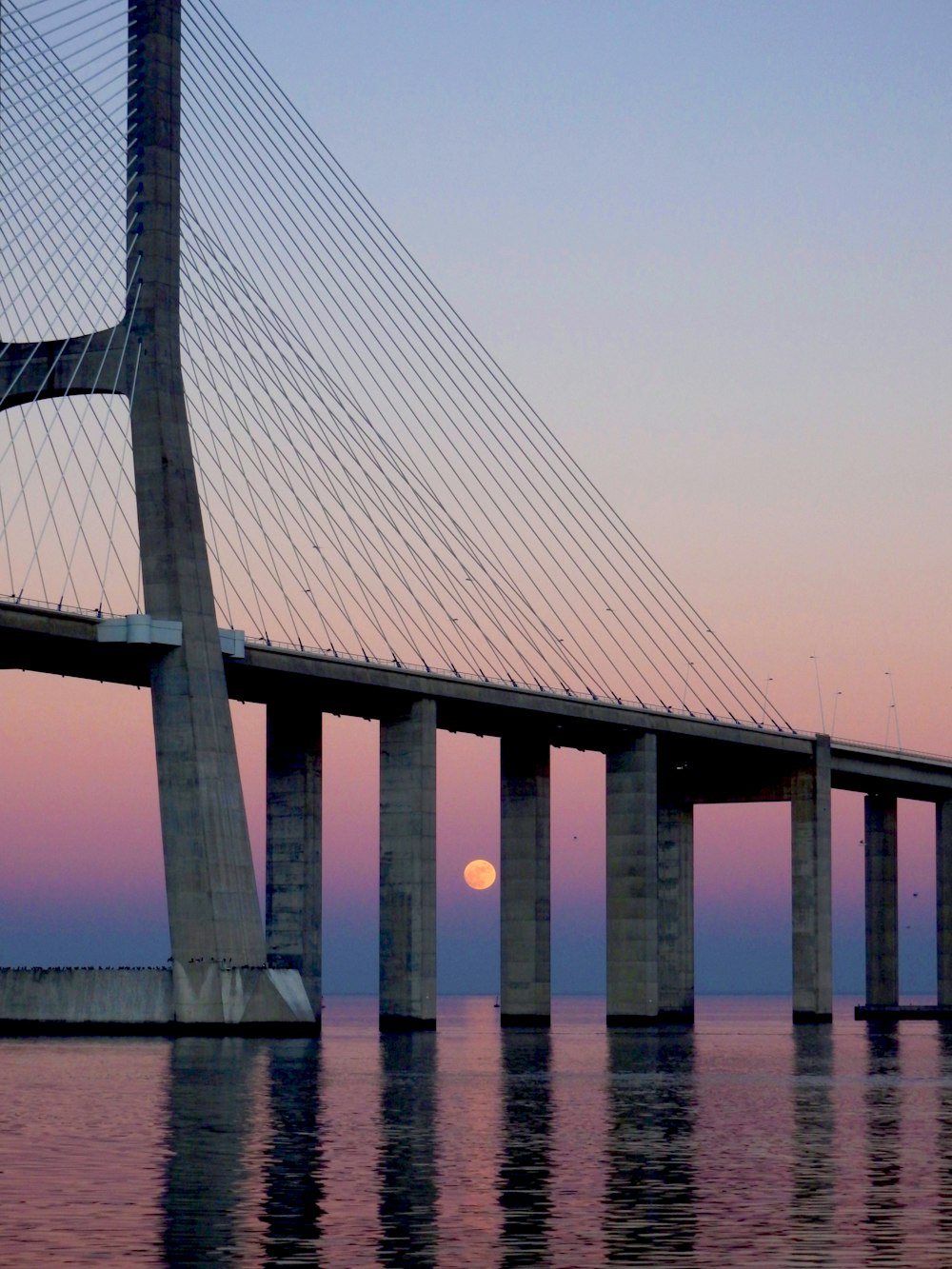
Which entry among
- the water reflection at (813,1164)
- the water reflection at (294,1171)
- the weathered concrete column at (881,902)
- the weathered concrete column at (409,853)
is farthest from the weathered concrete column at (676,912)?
the water reflection at (294,1171)

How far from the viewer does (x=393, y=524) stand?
80.6m

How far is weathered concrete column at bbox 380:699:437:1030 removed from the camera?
91.8 meters

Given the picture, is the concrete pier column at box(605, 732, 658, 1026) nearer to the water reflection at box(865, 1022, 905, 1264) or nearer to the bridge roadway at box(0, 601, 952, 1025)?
the bridge roadway at box(0, 601, 952, 1025)

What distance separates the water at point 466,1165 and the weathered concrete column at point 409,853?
32.4m

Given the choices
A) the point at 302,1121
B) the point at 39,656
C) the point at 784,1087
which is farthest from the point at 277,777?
the point at 302,1121

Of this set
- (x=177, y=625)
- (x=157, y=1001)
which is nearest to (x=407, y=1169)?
(x=177, y=625)

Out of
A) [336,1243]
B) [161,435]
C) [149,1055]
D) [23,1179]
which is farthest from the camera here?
[161,435]

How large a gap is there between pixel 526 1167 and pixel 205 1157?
13.7 ft

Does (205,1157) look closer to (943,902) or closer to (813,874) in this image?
(813,874)

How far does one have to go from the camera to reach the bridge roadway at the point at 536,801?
8706 centimetres

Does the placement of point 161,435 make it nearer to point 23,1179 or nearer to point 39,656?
point 39,656

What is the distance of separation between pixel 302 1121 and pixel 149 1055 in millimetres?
24602

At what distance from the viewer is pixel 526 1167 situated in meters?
30.1

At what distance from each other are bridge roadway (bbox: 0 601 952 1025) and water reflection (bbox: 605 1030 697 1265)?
2904 cm
